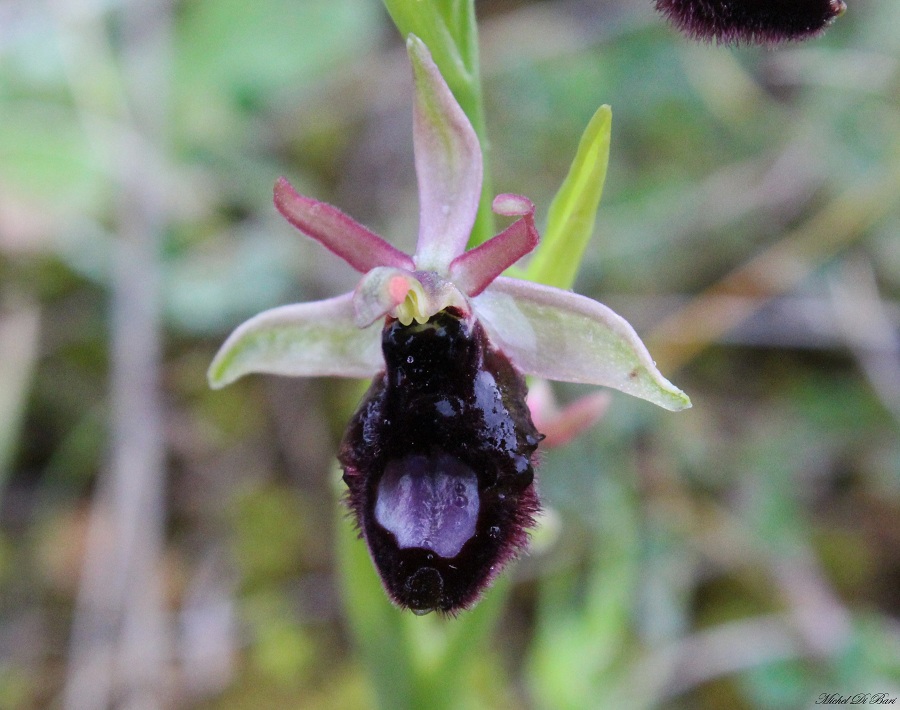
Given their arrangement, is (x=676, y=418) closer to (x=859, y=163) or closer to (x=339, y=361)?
(x=859, y=163)

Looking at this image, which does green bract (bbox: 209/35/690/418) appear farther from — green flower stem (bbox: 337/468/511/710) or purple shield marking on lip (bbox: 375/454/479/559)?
green flower stem (bbox: 337/468/511/710)

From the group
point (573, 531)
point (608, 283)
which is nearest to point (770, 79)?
point (608, 283)

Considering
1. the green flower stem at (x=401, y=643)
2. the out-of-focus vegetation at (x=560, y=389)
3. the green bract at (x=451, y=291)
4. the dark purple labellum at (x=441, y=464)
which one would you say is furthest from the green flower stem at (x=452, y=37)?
the out-of-focus vegetation at (x=560, y=389)

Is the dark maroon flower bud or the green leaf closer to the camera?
the dark maroon flower bud
